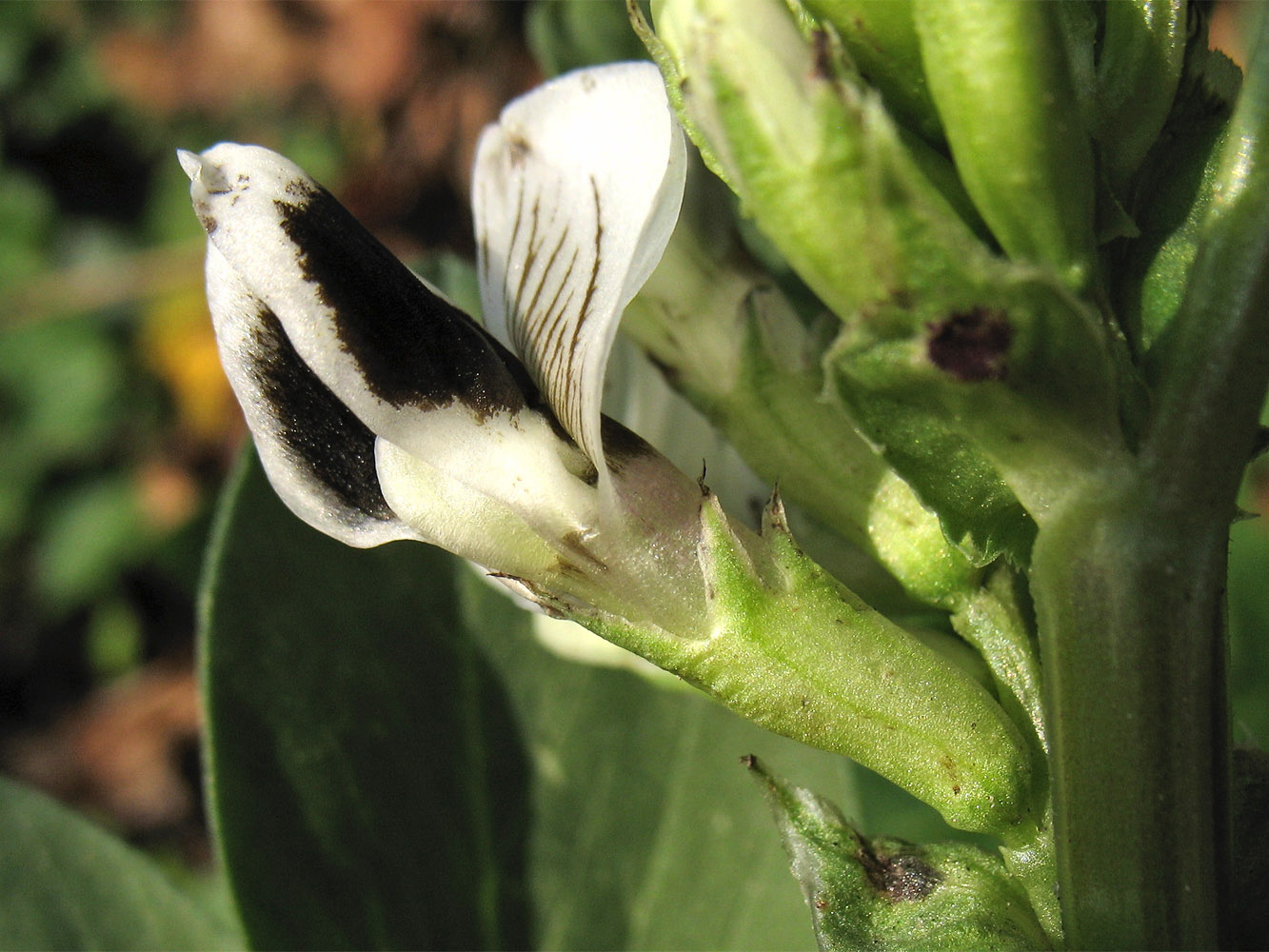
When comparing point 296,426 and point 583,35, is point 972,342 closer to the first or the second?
point 296,426

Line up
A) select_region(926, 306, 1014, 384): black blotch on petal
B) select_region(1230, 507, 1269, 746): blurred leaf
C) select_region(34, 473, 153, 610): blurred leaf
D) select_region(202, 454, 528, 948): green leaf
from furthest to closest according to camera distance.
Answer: select_region(34, 473, 153, 610): blurred leaf → select_region(1230, 507, 1269, 746): blurred leaf → select_region(202, 454, 528, 948): green leaf → select_region(926, 306, 1014, 384): black blotch on petal

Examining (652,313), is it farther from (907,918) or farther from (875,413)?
(907,918)

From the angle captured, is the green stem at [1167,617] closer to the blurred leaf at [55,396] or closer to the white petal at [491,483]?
the white petal at [491,483]

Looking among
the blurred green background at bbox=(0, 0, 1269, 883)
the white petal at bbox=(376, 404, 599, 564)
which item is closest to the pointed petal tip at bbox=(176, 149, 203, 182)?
the white petal at bbox=(376, 404, 599, 564)

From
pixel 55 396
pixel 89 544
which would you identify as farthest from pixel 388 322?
pixel 55 396

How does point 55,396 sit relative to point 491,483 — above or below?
below

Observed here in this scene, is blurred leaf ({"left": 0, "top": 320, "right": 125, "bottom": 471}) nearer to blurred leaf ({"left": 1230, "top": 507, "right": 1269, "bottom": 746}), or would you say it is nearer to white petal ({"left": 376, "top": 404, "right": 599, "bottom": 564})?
blurred leaf ({"left": 1230, "top": 507, "right": 1269, "bottom": 746})
